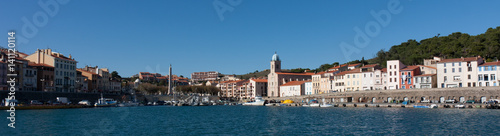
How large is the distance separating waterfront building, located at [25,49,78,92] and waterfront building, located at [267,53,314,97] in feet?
177

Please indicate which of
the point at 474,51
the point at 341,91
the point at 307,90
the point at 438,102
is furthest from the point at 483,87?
the point at 307,90

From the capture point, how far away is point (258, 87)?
13450cm

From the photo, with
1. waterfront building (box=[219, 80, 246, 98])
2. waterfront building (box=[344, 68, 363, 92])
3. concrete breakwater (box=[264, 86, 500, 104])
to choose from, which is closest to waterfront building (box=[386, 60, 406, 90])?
concrete breakwater (box=[264, 86, 500, 104])

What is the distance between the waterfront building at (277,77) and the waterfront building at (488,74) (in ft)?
188

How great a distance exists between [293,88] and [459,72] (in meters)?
46.2

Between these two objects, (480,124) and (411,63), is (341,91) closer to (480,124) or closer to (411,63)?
(411,63)

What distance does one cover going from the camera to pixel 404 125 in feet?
127

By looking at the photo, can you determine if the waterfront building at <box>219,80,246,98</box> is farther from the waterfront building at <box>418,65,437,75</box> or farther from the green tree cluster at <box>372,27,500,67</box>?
the waterfront building at <box>418,65,437,75</box>

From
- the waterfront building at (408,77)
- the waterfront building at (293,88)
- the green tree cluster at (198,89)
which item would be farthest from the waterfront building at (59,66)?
the waterfront building at (408,77)

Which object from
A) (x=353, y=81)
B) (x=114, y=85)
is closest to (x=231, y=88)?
(x=114, y=85)

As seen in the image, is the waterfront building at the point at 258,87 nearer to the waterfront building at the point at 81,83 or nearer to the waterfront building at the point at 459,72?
the waterfront building at the point at 81,83

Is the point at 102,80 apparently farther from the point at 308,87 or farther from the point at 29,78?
the point at 308,87

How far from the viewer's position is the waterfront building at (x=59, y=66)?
88500 mm

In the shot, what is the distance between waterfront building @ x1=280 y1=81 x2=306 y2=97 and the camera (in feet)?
A: 363
